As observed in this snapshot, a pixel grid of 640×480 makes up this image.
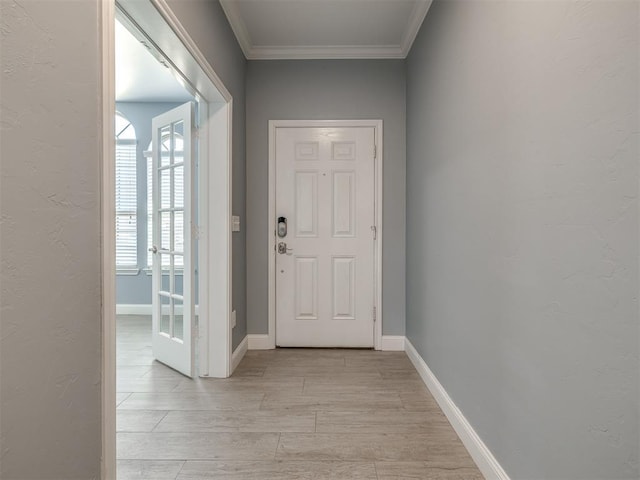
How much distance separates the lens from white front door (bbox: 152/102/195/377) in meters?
2.57

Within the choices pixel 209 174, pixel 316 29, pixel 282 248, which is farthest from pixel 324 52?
pixel 282 248

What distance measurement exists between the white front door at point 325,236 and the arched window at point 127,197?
2.47 metres

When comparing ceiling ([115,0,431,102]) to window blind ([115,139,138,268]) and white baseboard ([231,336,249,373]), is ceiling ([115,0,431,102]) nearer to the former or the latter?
window blind ([115,139,138,268])

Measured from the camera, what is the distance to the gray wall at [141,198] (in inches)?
183

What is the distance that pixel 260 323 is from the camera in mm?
3250

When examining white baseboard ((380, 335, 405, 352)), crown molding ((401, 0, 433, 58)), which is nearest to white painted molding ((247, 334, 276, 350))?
white baseboard ((380, 335, 405, 352))

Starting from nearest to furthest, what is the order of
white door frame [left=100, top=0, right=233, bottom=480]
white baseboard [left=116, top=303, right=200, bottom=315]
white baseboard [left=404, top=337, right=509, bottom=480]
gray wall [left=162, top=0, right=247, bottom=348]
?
white baseboard [left=404, top=337, right=509, bottom=480]
white door frame [left=100, top=0, right=233, bottom=480]
gray wall [left=162, top=0, right=247, bottom=348]
white baseboard [left=116, top=303, right=200, bottom=315]

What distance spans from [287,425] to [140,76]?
3713 millimetres

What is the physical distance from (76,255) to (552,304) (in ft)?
4.66

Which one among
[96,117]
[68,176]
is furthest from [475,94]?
[68,176]

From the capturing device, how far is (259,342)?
10.6 feet

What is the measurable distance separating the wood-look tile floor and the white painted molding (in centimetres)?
28

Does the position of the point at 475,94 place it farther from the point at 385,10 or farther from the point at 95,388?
the point at 95,388

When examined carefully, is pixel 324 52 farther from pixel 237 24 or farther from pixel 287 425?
pixel 287 425
